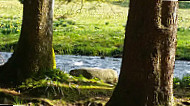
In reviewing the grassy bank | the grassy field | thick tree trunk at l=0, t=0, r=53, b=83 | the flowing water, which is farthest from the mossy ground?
the flowing water

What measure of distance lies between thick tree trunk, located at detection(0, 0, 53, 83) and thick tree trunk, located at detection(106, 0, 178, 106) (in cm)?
212

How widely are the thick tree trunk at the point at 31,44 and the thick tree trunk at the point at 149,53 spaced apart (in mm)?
2120

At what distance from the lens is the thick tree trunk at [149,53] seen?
4480mm

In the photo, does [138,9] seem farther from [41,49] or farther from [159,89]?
[41,49]

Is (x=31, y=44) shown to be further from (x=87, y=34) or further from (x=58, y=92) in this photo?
(x=87, y=34)

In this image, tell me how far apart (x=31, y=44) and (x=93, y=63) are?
6.16m

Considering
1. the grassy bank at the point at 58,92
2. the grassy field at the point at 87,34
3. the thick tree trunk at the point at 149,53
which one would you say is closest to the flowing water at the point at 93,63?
the grassy field at the point at 87,34

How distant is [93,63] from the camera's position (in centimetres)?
1220

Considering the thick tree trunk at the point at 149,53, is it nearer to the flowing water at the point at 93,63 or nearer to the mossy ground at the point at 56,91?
the mossy ground at the point at 56,91

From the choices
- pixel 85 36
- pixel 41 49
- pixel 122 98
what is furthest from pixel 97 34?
pixel 122 98

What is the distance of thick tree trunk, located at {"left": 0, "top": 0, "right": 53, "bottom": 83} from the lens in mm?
6172

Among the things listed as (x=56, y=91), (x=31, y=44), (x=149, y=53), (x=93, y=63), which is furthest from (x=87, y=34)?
(x=149, y=53)

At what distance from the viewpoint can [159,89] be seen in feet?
Answer: 15.4

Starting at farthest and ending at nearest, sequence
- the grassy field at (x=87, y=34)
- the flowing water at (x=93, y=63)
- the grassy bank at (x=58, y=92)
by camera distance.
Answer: the grassy field at (x=87, y=34)
the flowing water at (x=93, y=63)
the grassy bank at (x=58, y=92)
